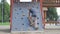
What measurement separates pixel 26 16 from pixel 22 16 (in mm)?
420

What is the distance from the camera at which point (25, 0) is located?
2656 cm

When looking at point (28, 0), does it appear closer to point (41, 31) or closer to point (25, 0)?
point (25, 0)

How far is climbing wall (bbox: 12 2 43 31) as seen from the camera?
22.1 metres

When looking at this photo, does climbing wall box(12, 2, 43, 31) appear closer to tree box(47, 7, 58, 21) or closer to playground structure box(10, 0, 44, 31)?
playground structure box(10, 0, 44, 31)

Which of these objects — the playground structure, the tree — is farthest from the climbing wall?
the tree

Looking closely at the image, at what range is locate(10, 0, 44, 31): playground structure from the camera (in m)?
22.2

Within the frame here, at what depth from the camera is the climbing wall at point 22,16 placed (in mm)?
22109

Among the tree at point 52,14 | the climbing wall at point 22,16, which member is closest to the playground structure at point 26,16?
the climbing wall at point 22,16

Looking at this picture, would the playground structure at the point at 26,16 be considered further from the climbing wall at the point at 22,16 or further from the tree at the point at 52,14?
the tree at the point at 52,14

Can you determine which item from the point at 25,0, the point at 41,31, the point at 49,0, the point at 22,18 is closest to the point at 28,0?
the point at 25,0

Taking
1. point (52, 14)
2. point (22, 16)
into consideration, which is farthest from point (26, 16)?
point (52, 14)

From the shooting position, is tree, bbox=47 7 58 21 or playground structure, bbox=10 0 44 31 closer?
playground structure, bbox=10 0 44 31

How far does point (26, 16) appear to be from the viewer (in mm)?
22938

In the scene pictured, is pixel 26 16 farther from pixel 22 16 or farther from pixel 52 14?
pixel 52 14
